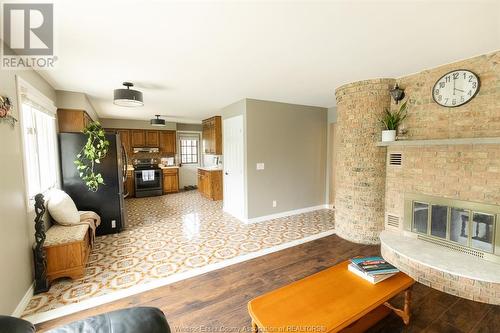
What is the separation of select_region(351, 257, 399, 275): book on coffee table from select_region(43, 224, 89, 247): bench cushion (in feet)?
9.69

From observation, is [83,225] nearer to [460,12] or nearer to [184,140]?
[460,12]

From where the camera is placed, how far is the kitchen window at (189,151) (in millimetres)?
8406

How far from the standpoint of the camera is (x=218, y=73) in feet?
9.43

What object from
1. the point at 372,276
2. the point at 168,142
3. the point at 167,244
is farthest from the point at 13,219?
the point at 168,142

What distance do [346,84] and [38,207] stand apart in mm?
4310

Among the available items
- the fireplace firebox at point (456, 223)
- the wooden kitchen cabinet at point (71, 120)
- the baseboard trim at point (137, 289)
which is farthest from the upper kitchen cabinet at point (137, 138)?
the fireplace firebox at point (456, 223)

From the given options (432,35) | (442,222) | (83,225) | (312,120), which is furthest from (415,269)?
(83,225)

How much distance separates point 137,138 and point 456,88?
7.88 m

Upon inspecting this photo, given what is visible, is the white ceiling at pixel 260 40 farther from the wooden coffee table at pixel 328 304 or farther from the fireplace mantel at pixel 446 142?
the wooden coffee table at pixel 328 304

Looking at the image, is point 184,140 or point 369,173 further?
point 184,140

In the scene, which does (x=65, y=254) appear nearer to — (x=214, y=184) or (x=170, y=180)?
(x=214, y=184)

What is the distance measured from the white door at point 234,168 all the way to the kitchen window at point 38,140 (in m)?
3.00

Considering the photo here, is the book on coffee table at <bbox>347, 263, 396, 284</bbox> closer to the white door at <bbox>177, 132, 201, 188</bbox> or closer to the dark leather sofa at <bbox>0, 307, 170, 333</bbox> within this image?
the dark leather sofa at <bbox>0, 307, 170, 333</bbox>

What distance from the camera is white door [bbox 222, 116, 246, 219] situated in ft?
14.8
